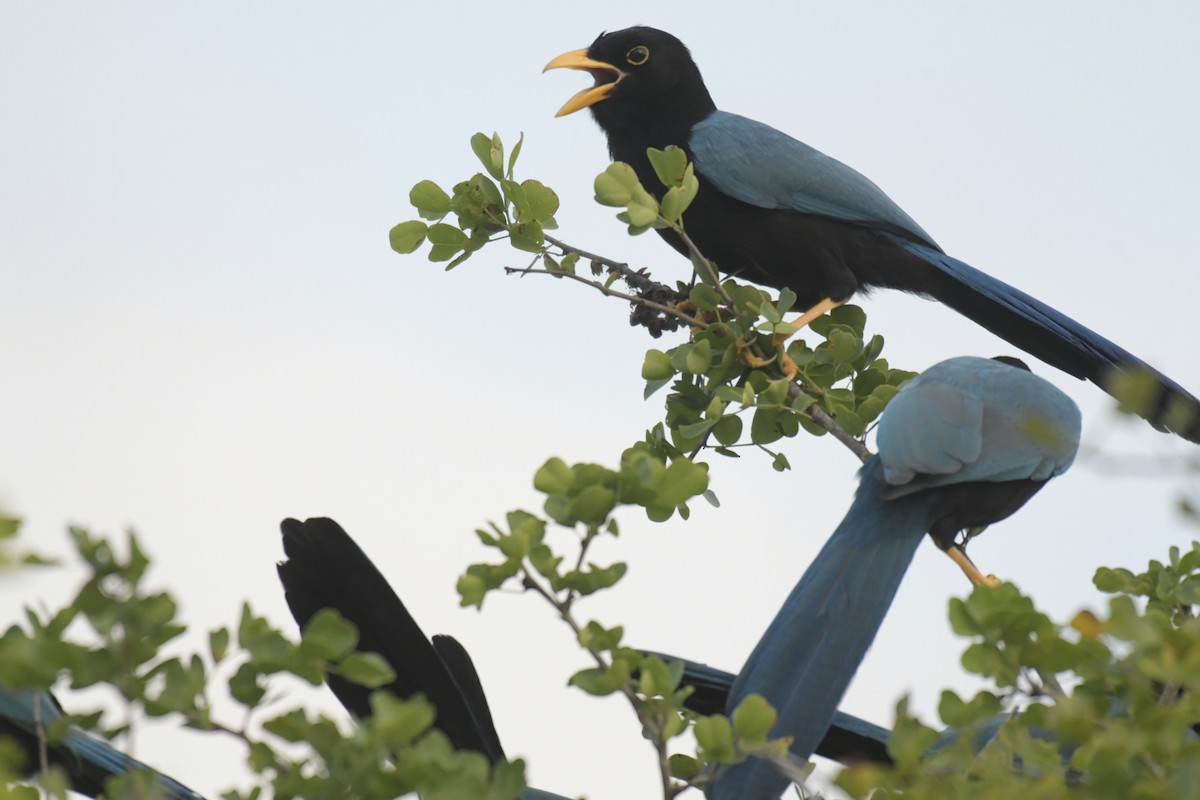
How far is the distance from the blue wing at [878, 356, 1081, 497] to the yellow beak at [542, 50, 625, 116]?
2.27 m

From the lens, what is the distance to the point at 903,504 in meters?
3.99

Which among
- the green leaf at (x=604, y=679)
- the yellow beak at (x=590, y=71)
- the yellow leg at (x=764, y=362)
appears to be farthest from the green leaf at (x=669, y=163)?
the yellow beak at (x=590, y=71)

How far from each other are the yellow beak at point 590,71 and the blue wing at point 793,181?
1.58 ft

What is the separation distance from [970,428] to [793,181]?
1.90 m

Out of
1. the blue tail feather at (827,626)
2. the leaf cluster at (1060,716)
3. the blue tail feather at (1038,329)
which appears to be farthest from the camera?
the blue tail feather at (1038,329)

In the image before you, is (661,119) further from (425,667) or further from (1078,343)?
(425,667)

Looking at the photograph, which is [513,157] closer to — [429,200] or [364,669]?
[429,200]

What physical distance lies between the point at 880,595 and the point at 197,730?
6.86ft

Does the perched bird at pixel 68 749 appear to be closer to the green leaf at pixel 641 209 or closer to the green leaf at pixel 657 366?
the green leaf at pixel 657 366

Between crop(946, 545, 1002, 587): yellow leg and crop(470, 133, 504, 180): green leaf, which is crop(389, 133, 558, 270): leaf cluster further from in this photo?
crop(946, 545, 1002, 587): yellow leg

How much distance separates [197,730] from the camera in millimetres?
2043

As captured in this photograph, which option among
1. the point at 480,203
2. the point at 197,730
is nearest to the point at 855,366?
the point at 480,203

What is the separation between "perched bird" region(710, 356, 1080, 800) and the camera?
339 cm

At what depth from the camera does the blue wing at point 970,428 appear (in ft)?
12.8
